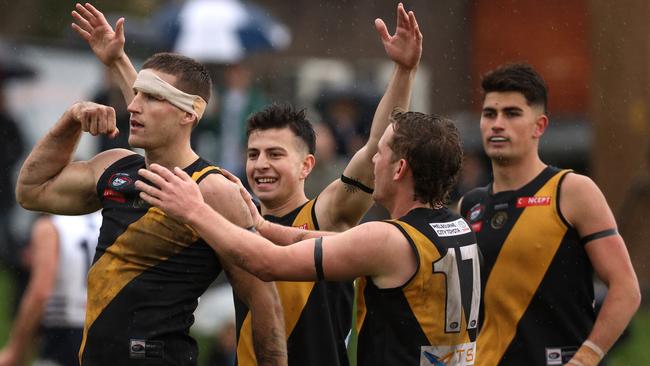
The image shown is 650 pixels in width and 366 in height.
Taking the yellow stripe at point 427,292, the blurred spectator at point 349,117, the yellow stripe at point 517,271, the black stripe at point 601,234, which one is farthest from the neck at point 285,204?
the blurred spectator at point 349,117

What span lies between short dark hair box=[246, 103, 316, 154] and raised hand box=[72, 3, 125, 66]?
2.84 ft

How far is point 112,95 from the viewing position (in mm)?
11984

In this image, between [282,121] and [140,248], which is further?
[282,121]

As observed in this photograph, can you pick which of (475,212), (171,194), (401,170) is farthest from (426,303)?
(475,212)

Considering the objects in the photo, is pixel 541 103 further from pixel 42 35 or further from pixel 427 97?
pixel 42 35

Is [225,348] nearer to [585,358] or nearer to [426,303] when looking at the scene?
[585,358]

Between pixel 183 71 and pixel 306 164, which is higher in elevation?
pixel 183 71

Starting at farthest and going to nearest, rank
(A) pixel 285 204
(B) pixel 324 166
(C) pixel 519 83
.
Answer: (B) pixel 324 166 → (C) pixel 519 83 → (A) pixel 285 204

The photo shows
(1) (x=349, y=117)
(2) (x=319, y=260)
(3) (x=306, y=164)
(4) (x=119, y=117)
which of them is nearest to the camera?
(2) (x=319, y=260)

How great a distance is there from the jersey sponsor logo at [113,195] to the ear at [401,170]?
1.36 m

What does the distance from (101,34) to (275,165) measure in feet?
3.95

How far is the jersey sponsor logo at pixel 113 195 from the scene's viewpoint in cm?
615

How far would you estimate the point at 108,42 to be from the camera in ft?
22.9

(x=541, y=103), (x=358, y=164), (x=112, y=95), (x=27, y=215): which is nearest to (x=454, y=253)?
(x=358, y=164)
